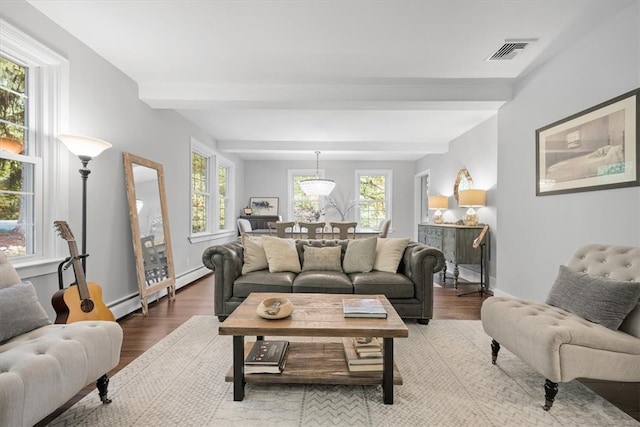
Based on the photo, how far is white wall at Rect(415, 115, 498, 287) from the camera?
191 inches

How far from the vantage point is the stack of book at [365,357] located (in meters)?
2.01

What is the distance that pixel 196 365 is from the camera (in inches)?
94.0

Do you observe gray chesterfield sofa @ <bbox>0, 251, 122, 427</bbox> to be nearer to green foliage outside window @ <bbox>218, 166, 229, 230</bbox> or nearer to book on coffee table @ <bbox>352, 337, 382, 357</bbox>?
book on coffee table @ <bbox>352, 337, 382, 357</bbox>

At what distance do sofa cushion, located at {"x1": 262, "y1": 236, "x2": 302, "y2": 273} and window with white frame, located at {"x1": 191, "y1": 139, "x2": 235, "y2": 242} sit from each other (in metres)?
2.24

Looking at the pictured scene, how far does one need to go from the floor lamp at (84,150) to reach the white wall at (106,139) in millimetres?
157

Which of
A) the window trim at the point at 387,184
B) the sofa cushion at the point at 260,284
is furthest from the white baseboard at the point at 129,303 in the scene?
the window trim at the point at 387,184

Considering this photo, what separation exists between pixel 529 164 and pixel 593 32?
126cm

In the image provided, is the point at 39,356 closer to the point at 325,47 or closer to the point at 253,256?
the point at 253,256

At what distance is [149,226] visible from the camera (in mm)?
4016

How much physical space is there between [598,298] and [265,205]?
7.31 meters

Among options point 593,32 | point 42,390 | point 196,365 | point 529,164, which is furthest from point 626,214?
point 42,390

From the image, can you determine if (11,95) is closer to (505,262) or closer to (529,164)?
(529,164)

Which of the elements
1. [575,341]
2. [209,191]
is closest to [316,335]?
[575,341]

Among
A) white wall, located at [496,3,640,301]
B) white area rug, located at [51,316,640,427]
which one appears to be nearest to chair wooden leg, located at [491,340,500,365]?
white area rug, located at [51,316,640,427]
